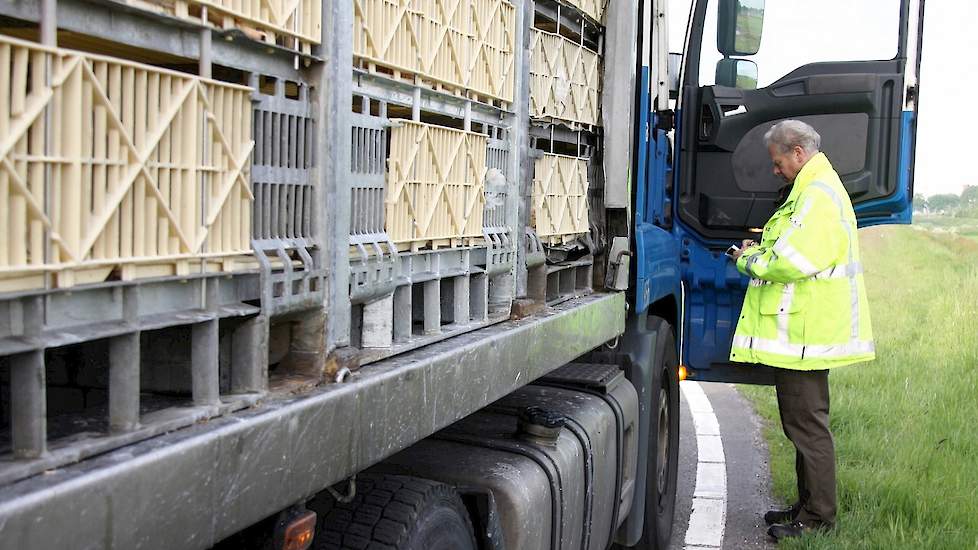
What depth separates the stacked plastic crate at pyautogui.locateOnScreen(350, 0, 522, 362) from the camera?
2.51 m

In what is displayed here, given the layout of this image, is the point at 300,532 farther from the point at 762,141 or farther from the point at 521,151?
the point at 762,141

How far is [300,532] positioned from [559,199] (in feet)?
7.44

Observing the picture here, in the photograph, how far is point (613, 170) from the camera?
4.88 m

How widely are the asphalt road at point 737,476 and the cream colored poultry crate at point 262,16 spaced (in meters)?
4.23

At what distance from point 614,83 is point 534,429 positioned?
1874mm

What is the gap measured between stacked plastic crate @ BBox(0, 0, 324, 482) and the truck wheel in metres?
0.58

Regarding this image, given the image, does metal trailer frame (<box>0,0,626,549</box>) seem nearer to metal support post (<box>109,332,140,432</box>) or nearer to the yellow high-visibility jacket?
metal support post (<box>109,332,140,432</box>)

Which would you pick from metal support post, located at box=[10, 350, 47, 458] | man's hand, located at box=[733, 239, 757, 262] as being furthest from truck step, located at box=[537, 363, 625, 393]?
metal support post, located at box=[10, 350, 47, 458]

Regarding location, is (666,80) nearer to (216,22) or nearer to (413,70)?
(413,70)

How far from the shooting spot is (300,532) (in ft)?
7.14

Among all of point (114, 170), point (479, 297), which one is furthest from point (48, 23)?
point (479, 297)

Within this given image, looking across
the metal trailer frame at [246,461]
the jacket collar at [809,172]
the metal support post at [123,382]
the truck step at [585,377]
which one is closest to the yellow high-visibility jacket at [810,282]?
the jacket collar at [809,172]

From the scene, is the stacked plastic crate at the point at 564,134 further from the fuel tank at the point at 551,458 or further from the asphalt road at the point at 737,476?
the asphalt road at the point at 737,476

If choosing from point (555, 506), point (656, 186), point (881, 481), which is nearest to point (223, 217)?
point (555, 506)
